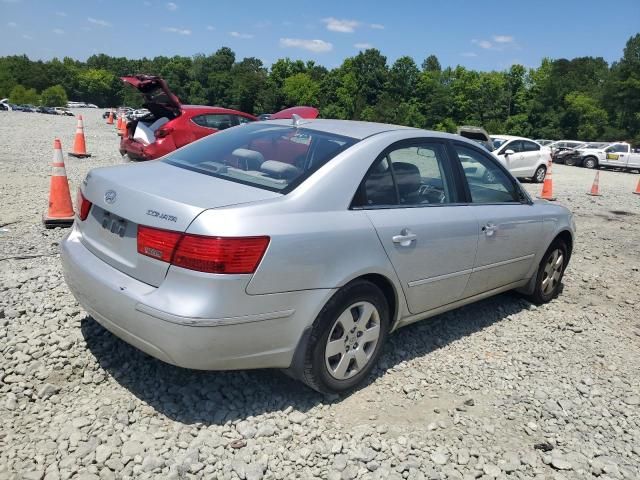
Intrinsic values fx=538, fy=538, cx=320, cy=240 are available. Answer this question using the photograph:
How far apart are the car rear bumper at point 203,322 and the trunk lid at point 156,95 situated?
7393 millimetres

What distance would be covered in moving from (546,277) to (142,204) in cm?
385

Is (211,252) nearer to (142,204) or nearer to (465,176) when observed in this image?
(142,204)

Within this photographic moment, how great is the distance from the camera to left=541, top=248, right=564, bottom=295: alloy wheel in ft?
16.5

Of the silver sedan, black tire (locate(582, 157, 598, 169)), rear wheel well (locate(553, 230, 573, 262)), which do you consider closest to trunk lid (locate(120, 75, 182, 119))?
the silver sedan

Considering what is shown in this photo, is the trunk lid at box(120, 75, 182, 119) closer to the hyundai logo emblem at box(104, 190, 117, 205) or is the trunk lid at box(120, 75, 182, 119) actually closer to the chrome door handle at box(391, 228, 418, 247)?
the hyundai logo emblem at box(104, 190, 117, 205)

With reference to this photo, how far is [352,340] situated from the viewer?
126 inches

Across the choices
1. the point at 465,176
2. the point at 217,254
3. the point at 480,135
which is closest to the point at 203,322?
the point at 217,254

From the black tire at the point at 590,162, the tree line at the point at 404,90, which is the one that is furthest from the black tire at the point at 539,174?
the tree line at the point at 404,90

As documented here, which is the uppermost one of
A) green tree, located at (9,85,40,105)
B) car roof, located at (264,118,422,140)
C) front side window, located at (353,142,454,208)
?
car roof, located at (264,118,422,140)

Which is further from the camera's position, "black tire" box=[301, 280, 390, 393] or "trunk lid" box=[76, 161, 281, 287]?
"black tire" box=[301, 280, 390, 393]

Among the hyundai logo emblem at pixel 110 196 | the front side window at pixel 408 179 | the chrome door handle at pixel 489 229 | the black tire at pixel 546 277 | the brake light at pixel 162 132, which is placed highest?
the front side window at pixel 408 179

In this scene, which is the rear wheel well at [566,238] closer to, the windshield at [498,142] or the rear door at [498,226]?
the rear door at [498,226]

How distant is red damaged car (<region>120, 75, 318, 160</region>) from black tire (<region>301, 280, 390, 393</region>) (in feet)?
24.6

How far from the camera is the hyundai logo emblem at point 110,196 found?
2926 millimetres
